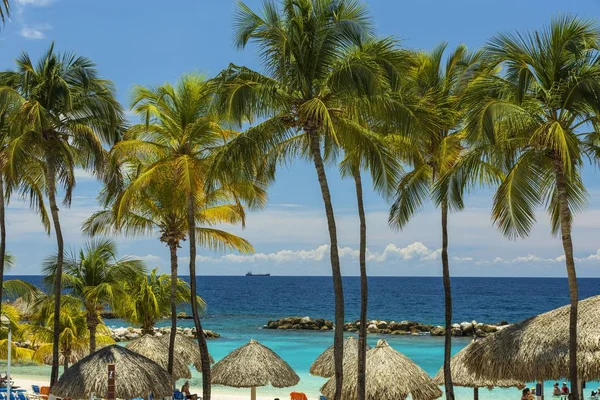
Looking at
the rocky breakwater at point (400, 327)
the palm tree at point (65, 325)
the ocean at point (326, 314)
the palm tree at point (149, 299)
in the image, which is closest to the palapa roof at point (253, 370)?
the palm tree at point (149, 299)

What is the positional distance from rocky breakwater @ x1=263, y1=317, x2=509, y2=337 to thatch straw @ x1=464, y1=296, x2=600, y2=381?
37337 millimetres

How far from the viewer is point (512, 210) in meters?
13.7

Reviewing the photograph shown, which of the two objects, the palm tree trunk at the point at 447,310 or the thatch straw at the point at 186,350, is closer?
the palm tree trunk at the point at 447,310

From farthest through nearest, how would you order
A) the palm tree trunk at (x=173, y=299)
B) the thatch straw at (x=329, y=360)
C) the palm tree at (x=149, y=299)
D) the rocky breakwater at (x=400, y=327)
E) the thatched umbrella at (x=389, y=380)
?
the rocky breakwater at (x=400, y=327) → the palm tree at (x=149, y=299) → the thatch straw at (x=329, y=360) → the palm tree trunk at (x=173, y=299) → the thatched umbrella at (x=389, y=380)

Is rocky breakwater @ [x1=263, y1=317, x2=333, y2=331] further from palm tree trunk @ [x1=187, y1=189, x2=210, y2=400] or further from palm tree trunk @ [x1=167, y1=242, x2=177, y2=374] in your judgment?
palm tree trunk @ [x1=187, y1=189, x2=210, y2=400]

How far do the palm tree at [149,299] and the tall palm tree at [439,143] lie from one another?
879 centimetres

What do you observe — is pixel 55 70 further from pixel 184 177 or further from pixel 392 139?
pixel 392 139

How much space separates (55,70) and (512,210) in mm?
11307

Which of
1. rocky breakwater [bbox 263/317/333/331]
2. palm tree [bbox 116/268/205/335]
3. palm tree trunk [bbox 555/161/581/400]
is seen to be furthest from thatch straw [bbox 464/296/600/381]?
rocky breakwater [bbox 263/317/333/331]

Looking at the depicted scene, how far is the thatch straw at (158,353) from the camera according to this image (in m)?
22.1

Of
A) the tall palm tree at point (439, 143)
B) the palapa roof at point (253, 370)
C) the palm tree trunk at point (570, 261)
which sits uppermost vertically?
the tall palm tree at point (439, 143)

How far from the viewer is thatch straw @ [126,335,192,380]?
22.1m

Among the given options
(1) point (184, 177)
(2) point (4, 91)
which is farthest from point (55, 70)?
(1) point (184, 177)

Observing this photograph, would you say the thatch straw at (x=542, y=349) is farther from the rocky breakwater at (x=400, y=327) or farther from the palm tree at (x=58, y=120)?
the rocky breakwater at (x=400, y=327)
